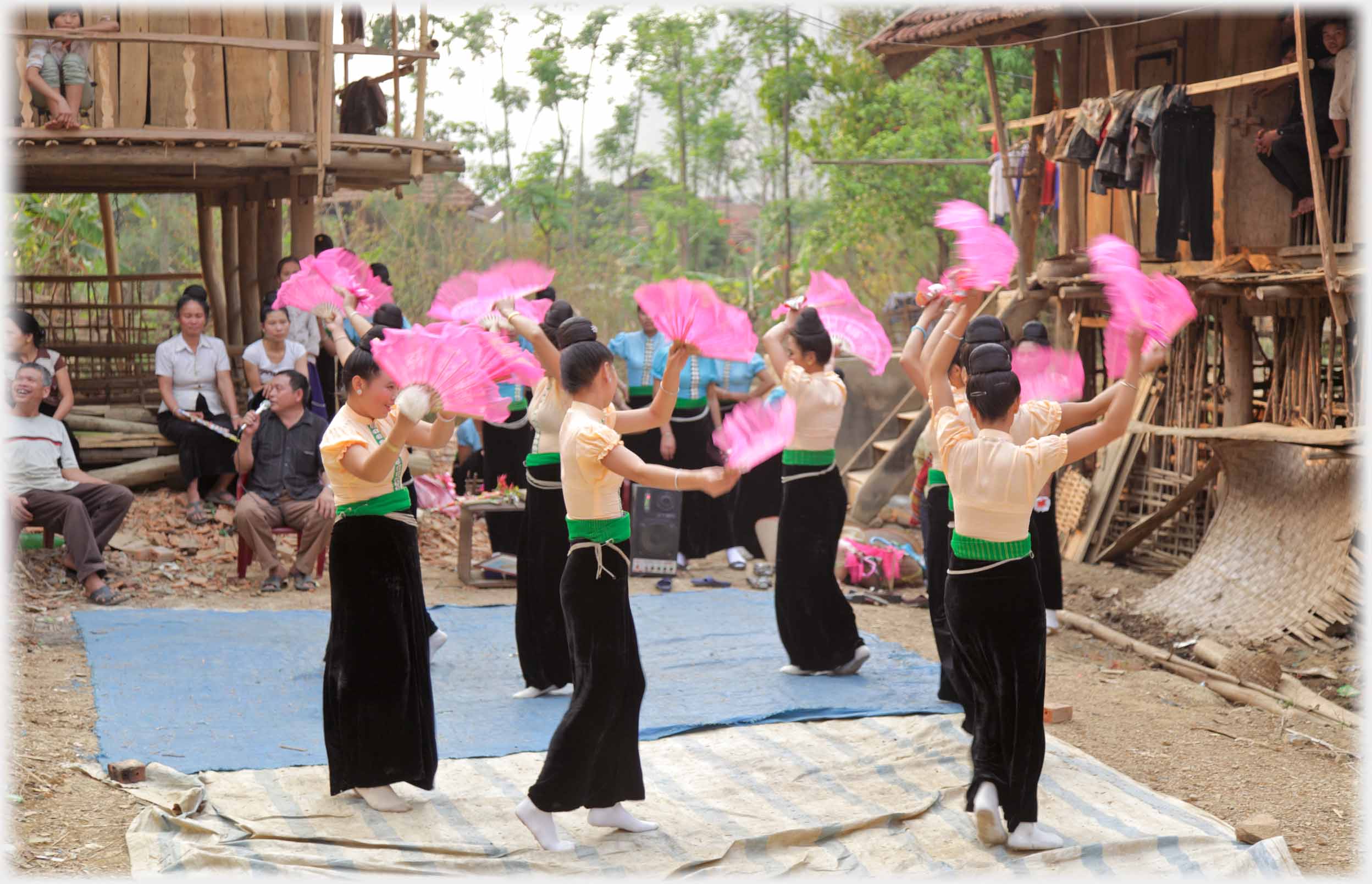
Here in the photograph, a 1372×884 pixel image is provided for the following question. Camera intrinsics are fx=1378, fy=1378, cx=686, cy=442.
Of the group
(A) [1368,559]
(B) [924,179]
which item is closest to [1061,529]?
(A) [1368,559]

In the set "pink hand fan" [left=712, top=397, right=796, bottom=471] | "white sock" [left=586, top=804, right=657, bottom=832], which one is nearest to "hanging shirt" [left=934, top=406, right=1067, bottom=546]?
"pink hand fan" [left=712, top=397, right=796, bottom=471]

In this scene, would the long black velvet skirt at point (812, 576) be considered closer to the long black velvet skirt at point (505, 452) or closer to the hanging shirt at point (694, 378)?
the hanging shirt at point (694, 378)

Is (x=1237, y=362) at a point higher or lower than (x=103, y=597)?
higher

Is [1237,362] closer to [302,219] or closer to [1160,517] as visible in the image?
[1160,517]

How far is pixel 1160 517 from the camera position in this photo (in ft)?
32.7

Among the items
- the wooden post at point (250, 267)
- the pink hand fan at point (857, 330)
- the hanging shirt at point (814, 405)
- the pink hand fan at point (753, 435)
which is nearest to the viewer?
the pink hand fan at point (753, 435)

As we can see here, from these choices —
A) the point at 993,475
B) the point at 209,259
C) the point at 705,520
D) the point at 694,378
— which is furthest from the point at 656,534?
the point at 209,259

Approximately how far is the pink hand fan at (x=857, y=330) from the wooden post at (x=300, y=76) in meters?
5.62

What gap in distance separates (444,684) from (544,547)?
1046mm

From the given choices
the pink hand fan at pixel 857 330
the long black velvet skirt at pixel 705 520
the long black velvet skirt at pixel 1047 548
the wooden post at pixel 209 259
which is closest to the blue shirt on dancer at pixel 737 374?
the long black velvet skirt at pixel 705 520

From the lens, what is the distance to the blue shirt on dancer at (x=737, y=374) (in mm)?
9586

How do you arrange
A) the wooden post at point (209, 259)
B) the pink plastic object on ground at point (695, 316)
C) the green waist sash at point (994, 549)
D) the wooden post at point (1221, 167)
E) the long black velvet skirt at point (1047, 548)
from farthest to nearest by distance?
the wooden post at point (209, 259), the wooden post at point (1221, 167), the long black velvet skirt at point (1047, 548), the pink plastic object on ground at point (695, 316), the green waist sash at point (994, 549)

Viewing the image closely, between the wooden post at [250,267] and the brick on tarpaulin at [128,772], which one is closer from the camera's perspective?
→ the brick on tarpaulin at [128,772]

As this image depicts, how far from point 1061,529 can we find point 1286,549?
2.86m
